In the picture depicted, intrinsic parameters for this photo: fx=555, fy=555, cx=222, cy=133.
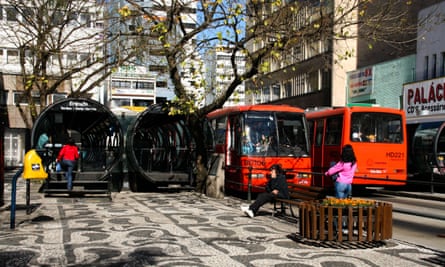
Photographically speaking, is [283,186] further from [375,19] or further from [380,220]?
[375,19]

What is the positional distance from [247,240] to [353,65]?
35745 mm

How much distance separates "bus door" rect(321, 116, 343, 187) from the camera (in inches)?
759

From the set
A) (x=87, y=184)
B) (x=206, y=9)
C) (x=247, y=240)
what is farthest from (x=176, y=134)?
(x=247, y=240)

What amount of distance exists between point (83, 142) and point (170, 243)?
60.1ft

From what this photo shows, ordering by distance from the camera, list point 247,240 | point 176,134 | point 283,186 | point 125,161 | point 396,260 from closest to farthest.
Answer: point 396,260 < point 247,240 < point 283,186 < point 125,161 < point 176,134

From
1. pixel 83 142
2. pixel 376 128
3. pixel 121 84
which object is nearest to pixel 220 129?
pixel 376 128

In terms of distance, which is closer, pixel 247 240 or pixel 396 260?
pixel 396 260

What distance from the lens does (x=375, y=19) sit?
15164 mm

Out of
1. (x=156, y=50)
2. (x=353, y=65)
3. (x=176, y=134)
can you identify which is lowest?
(x=176, y=134)

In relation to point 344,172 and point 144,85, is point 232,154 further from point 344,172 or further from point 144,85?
point 144,85

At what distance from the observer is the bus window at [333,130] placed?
63.5ft

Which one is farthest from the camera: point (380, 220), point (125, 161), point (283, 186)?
point (125, 161)

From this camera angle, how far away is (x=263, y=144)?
17703 millimetres

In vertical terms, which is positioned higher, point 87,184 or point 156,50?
point 156,50
